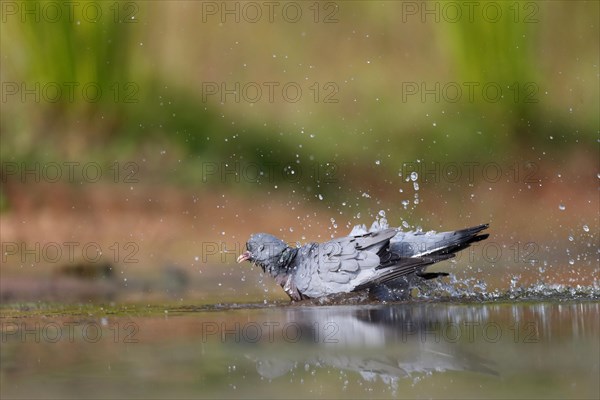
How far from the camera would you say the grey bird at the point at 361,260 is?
809cm

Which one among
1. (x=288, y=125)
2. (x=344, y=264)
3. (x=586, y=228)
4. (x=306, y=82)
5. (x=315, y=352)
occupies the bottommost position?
(x=315, y=352)

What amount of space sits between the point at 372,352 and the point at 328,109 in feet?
21.3

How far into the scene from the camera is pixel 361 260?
26.7ft

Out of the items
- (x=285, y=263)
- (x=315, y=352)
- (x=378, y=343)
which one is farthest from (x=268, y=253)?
(x=315, y=352)

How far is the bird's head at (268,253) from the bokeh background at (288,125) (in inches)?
80.9

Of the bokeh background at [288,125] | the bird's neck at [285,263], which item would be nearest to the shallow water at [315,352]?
the bird's neck at [285,263]

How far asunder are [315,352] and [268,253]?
8.99 feet

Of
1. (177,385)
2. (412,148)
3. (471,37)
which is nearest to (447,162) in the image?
(412,148)

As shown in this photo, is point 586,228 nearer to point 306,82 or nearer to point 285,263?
point 306,82

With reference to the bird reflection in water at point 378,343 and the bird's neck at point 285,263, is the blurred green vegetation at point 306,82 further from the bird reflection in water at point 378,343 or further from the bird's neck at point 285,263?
the bird reflection in water at point 378,343

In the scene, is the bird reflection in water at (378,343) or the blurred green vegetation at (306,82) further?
the blurred green vegetation at (306,82)

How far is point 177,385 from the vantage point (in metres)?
5.22

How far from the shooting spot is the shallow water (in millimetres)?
5074

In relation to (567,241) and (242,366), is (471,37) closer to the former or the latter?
(567,241)
